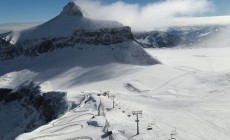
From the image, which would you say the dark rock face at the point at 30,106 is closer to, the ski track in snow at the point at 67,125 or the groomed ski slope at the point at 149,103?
the groomed ski slope at the point at 149,103

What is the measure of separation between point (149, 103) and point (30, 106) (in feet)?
172

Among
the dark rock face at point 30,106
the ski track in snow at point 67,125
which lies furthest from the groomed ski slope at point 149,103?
the dark rock face at point 30,106

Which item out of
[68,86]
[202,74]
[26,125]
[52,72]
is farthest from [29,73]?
[202,74]

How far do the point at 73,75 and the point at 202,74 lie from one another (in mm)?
59857

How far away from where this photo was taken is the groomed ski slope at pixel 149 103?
2598 inches

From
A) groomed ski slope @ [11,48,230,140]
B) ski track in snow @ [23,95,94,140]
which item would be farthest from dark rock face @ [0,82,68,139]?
ski track in snow @ [23,95,94,140]

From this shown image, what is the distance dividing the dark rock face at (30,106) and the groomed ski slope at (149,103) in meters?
6.68

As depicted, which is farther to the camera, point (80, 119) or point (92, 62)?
point (92, 62)

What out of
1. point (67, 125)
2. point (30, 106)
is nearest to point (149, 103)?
point (67, 125)

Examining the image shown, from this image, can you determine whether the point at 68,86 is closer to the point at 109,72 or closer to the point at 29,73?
the point at 109,72

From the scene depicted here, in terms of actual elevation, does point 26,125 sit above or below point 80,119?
below

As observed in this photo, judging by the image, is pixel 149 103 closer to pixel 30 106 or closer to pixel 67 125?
pixel 67 125

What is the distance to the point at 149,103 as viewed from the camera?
348 ft

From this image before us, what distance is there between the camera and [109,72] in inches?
6722
